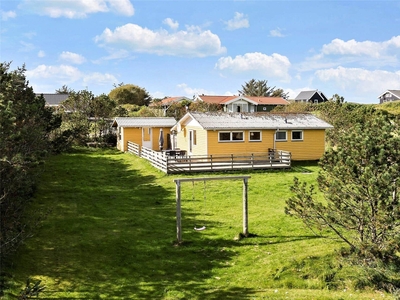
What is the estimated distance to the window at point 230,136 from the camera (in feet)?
90.1

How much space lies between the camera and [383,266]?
891cm

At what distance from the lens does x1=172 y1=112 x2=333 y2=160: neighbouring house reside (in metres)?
27.4

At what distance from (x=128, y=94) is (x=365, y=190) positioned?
241 feet

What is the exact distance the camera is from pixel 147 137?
37156 millimetres

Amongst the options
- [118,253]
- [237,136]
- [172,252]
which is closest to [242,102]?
[237,136]

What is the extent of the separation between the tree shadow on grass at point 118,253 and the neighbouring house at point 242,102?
50455mm

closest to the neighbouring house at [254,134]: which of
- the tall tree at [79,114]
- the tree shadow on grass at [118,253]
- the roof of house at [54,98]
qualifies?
the tree shadow on grass at [118,253]

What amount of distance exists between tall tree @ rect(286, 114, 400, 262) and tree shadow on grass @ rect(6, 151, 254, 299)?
2736 mm

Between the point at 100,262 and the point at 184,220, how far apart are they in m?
4.59

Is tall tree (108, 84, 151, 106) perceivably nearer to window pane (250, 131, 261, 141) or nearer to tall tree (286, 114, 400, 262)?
window pane (250, 131, 261, 141)

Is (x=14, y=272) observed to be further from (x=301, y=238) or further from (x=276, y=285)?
(x=301, y=238)

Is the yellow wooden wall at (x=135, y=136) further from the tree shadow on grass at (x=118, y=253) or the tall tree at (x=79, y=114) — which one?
the tree shadow on grass at (x=118, y=253)

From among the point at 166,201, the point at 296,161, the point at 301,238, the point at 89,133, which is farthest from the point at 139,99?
the point at 301,238

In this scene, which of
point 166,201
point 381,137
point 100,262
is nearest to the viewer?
point 381,137
